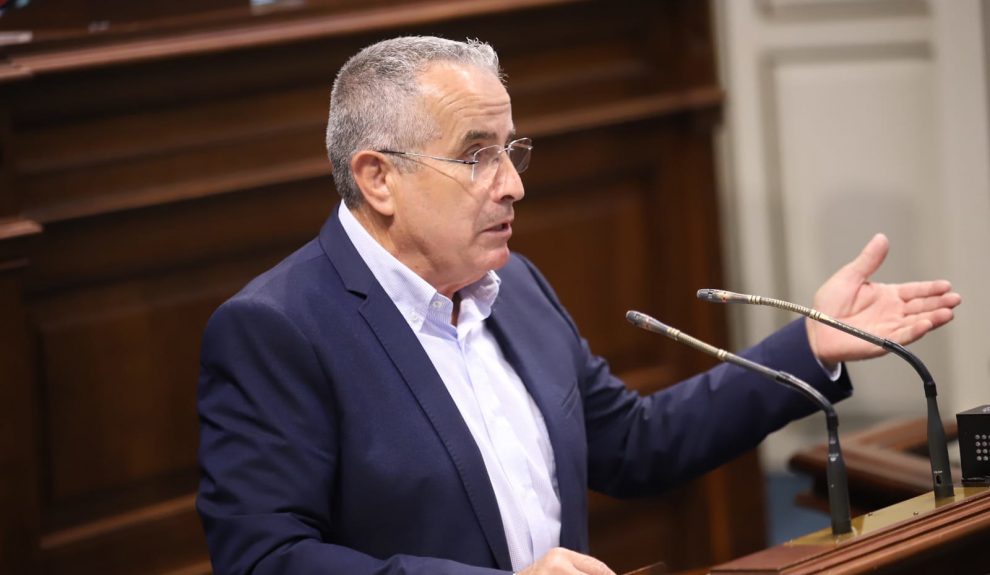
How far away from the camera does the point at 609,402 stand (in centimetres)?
258

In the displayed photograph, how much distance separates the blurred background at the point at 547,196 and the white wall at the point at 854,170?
0.01 metres

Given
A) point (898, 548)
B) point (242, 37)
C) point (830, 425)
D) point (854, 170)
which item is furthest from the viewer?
point (854, 170)

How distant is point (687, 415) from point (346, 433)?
2.31ft

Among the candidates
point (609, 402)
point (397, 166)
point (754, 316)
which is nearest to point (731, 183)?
point (754, 316)

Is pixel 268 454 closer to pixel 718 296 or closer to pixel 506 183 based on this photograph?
pixel 506 183

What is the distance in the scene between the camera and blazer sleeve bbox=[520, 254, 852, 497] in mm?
2416

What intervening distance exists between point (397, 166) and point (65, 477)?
1179 mm

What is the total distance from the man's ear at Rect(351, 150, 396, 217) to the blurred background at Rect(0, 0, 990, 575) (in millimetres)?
869

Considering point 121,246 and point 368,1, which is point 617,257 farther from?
point 121,246

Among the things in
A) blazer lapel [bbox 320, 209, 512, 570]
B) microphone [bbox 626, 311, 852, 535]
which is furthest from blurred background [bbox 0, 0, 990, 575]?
blazer lapel [bbox 320, 209, 512, 570]

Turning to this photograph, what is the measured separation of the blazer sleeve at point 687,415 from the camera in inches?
95.1

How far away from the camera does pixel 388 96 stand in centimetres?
223

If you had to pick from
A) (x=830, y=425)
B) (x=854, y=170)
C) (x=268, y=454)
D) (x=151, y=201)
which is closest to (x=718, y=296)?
(x=830, y=425)

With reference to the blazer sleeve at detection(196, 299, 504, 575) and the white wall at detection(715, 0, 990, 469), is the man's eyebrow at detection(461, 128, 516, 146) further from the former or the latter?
the white wall at detection(715, 0, 990, 469)
